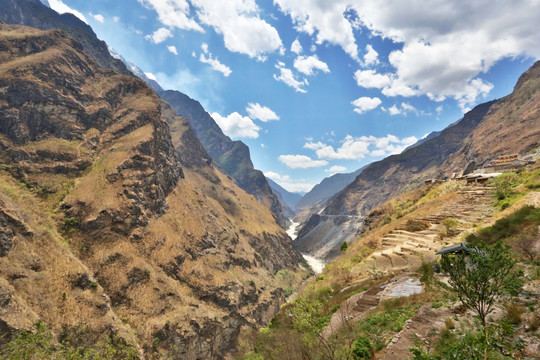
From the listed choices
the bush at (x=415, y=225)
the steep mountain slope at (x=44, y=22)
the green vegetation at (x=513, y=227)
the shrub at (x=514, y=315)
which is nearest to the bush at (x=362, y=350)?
the shrub at (x=514, y=315)

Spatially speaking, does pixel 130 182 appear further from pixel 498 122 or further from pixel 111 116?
pixel 498 122

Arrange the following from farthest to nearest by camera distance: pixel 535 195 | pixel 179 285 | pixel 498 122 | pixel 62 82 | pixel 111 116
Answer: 1. pixel 498 122
2. pixel 111 116
3. pixel 62 82
4. pixel 179 285
5. pixel 535 195

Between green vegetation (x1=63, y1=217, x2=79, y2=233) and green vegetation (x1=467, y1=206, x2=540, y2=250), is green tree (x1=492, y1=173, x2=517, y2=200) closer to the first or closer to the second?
green vegetation (x1=467, y1=206, x2=540, y2=250)

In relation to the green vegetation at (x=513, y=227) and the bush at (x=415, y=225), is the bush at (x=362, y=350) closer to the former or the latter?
the green vegetation at (x=513, y=227)

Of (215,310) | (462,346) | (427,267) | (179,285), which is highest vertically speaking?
(462,346)

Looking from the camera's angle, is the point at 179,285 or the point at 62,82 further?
the point at 62,82

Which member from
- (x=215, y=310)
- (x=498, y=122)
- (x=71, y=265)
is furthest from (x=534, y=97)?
(x=71, y=265)

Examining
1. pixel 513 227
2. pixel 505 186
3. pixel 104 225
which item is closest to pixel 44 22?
pixel 104 225
